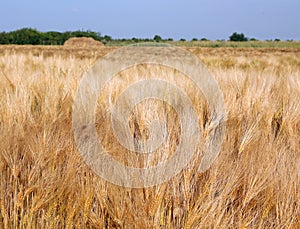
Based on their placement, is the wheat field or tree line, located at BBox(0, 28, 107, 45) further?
tree line, located at BBox(0, 28, 107, 45)

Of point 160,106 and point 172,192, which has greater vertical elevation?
point 160,106

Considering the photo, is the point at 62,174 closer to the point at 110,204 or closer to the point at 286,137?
the point at 110,204

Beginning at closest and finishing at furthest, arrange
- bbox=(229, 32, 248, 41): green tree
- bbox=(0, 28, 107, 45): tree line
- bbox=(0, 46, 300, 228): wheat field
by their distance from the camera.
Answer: bbox=(0, 46, 300, 228): wheat field < bbox=(0, 28, 107, 45): tree line < bbox=(229, 32, 248, 41): green tree

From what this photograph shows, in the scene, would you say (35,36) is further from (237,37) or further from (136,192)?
(136,192)

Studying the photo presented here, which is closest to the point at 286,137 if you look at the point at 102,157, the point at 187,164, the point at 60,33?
the point at 187,164

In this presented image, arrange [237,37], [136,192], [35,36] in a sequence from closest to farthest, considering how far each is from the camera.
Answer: [136,192]
[35,36]
[237,37]

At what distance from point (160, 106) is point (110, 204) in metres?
0.69

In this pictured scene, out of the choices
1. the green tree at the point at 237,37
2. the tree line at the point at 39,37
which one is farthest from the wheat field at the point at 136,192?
the green tree at the point at 237,37

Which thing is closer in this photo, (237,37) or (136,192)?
(136,192)

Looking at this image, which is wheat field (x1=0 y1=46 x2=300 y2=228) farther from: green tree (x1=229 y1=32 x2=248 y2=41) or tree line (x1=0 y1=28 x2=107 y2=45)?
green tree (x1=229 y1=32 x2=248 y2=41)

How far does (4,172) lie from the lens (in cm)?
90

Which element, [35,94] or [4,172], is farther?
[35,94]

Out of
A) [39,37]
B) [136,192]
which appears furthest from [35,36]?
[136,192]

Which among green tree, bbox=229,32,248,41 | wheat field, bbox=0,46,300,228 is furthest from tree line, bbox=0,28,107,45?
wheat field, bbox=0,46,300,228
